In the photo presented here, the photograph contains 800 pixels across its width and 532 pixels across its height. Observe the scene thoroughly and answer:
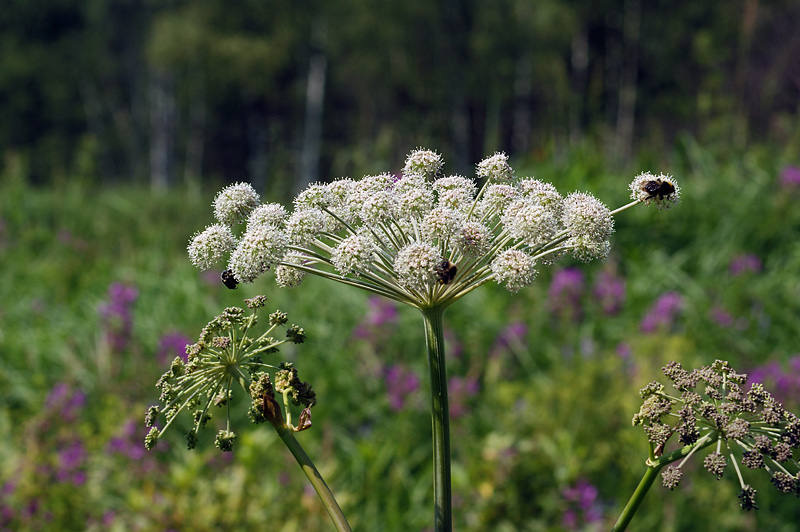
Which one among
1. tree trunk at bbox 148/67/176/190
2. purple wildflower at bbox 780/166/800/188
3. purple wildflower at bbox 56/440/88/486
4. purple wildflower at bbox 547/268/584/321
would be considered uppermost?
tree trunk at bbox 148/67/176/190

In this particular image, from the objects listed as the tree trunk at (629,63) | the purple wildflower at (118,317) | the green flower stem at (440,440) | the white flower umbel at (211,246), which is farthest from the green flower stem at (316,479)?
the tree trunk at (629,63)

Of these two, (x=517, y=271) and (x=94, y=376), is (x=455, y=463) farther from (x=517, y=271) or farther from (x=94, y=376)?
(x=517, y=271)

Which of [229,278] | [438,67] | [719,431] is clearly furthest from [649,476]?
[438,67]

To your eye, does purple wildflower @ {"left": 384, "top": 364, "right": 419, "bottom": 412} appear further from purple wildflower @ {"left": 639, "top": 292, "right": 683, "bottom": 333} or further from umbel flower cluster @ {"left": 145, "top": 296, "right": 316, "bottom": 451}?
umbel flower cluster @ {"left": 145, "top": 296, "right": 316, "bottom": 451}

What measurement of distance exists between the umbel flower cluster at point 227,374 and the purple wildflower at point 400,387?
4.40 metres

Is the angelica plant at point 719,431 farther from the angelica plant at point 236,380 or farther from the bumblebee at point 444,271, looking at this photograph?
the angelica plant at point 236,380

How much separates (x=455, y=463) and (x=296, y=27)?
32.5 meters

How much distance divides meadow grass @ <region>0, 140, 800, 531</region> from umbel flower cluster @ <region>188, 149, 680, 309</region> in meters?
3.29

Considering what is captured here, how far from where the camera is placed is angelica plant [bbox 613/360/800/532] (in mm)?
1136

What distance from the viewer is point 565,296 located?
22.1 feet

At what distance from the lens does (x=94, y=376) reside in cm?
656

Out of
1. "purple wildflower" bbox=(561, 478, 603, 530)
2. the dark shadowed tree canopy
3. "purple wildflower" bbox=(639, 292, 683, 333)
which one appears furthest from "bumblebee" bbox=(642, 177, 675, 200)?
the dark shadowed tree canopy

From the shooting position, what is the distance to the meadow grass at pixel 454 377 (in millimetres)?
4723

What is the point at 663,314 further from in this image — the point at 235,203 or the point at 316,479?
the point at 316,479
